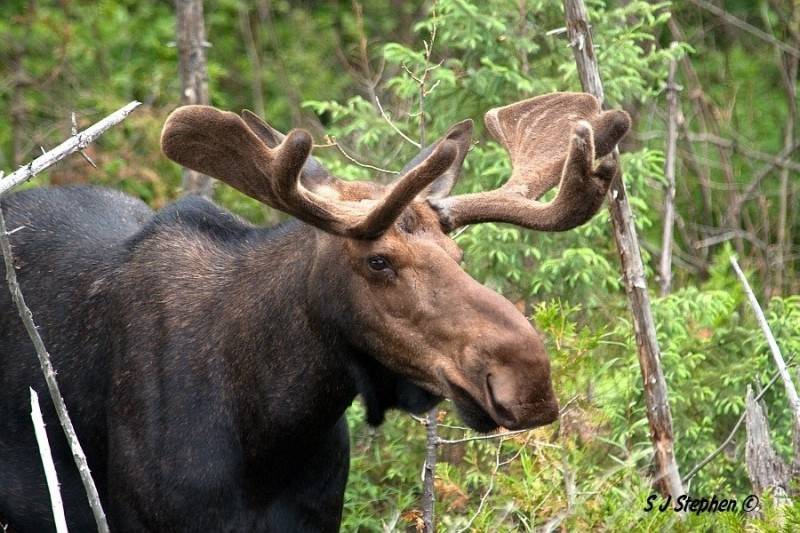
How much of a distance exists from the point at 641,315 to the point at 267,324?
194cm

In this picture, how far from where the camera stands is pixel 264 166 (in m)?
4.90

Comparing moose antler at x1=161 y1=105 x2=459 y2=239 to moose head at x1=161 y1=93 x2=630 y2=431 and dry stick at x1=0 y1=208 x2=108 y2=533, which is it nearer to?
moose head at x1=161 y1=93 x2=630 y2=431

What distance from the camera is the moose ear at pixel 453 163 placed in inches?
212

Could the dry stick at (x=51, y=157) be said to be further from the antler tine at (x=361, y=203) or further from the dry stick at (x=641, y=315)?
the dry stick at (x=641, y=315)

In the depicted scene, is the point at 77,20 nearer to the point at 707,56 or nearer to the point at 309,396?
the point at 707,56

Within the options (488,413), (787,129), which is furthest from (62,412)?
(787,129)

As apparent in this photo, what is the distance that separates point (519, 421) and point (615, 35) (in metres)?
4.08

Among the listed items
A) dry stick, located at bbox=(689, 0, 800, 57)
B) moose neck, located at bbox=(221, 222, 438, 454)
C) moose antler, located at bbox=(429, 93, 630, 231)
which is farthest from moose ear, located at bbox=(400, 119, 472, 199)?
dry stick, located at bbox=(689, 0, 800, 57)

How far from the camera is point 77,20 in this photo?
1356 centimetres

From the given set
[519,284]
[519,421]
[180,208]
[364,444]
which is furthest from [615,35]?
[519,421]

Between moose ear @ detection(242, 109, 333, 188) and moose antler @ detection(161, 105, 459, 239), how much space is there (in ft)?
0.68

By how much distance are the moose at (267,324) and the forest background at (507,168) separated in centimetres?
76

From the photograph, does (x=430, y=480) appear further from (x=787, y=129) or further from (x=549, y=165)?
(x=787, y=129)

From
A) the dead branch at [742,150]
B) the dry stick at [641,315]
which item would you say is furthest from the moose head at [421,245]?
the dead branch at [742,150]
